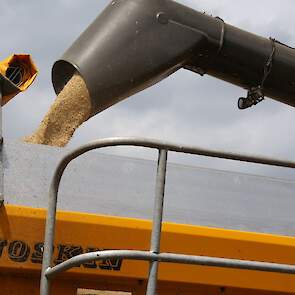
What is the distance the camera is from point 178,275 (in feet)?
8.59

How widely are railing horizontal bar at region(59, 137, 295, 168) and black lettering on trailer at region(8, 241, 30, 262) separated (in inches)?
17.0

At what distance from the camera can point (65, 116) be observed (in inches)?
133

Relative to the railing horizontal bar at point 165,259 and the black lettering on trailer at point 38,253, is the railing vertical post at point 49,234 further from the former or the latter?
the black lettering on trailer at point 38,253

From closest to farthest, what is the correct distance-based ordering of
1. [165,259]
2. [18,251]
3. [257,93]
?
[165,259]
[18,251]
[257,93]

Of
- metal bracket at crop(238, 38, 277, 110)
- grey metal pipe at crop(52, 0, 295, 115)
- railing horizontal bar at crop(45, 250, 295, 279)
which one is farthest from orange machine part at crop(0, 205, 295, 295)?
metal bracket at crop(238, 38, 277, 110)

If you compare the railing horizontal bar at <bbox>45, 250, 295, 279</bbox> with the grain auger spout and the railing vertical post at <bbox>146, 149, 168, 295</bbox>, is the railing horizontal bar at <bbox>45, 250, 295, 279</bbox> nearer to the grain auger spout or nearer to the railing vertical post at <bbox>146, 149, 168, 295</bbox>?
the railing vertical post at <bbox>146, 149, 168, 295</bbox>

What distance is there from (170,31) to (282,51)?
0.87 metres

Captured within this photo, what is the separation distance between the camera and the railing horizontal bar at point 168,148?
6.84ft

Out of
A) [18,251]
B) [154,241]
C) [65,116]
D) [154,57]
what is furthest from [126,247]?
[154,57]

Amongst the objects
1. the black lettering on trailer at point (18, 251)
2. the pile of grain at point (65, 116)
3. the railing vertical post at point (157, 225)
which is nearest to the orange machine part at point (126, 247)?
the black lettering on trailer at point (18, 251)

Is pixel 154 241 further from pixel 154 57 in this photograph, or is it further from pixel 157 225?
pixel 154 57

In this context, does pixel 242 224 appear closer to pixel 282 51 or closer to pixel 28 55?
pixel 28 55

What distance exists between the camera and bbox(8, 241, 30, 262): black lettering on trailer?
7.88ft

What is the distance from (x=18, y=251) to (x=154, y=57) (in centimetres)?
180
